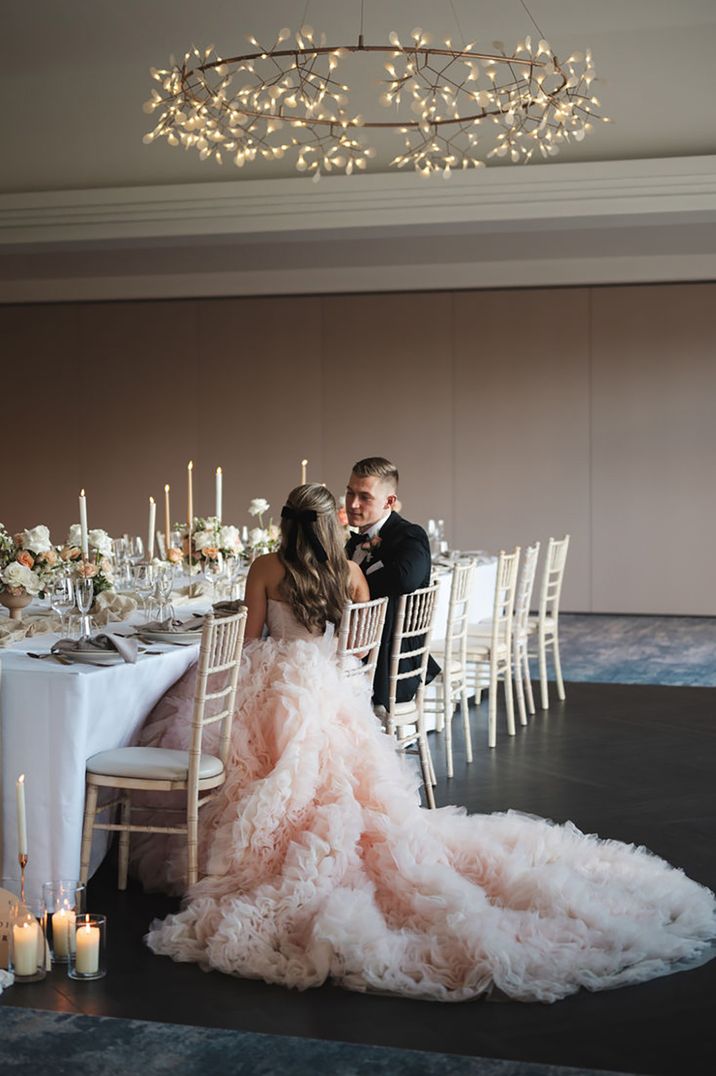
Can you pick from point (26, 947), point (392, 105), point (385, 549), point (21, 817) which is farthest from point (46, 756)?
point (392, 105)

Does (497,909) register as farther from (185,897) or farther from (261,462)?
(261,462)

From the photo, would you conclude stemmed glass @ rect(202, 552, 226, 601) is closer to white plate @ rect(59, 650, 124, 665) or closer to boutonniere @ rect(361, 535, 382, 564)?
boutonniere @ rect(361, 535, 382, 564)

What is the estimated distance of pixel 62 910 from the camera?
3.79 metres

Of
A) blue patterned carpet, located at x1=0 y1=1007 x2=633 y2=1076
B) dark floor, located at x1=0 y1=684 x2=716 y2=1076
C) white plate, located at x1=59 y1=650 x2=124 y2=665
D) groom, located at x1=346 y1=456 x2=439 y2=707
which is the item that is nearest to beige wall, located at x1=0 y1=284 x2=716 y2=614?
groom, located at x1=346 y1=456 x2=439 y2=707

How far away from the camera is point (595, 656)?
35.1ft

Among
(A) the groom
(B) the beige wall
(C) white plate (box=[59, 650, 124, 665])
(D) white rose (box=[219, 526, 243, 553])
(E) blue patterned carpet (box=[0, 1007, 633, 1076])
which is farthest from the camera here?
(B) the beige wall

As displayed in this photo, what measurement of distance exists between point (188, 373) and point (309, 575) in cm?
1030

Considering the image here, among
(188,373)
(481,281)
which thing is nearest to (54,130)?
(188,373)

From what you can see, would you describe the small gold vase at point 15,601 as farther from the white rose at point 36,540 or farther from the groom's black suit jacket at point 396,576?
the groom's black suit jacket at point 396,576

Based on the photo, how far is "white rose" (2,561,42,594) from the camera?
5258 mm

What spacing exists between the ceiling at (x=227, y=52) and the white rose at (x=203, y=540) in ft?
12.3

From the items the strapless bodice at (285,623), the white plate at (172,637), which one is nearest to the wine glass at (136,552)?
the white plate at (172,637)

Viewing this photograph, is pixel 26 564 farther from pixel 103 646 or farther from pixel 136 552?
pixel 136 552

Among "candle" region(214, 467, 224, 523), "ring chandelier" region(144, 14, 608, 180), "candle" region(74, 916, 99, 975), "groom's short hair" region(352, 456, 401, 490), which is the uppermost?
"ring chandelier" region(144, 14, 608, 180)
